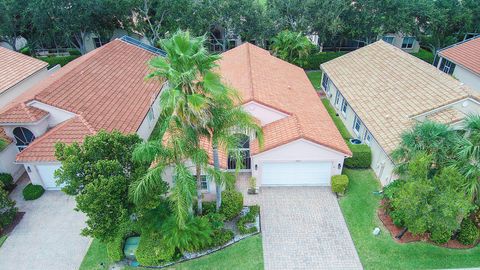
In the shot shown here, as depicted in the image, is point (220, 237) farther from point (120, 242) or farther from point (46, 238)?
point (46, 238)

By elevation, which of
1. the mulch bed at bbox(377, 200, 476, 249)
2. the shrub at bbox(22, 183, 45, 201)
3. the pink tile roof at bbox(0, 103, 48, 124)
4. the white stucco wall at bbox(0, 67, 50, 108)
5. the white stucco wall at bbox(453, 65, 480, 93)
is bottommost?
the mulch bed at bbox(377, 200, 476, 249)

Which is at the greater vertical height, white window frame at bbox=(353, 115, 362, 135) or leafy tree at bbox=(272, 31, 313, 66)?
leafy tree at bbox=(272, 31, 313, 66)

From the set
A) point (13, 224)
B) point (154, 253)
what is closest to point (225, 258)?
point (154, 253)

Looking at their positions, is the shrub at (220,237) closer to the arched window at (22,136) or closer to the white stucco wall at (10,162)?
the arched window at (22,136)

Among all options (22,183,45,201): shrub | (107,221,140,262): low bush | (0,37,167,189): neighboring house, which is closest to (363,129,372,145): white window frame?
(0,37,167,189): neighboring house

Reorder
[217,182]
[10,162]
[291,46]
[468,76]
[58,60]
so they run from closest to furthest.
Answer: [217,182] → [10,162] → [468,76] → [291,46] → [58,60]

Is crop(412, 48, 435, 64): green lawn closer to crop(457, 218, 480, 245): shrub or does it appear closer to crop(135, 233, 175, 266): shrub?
crop(457, 218, 480, 245): shrub
